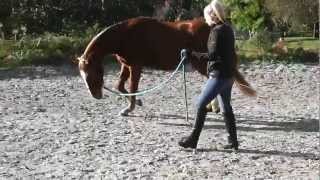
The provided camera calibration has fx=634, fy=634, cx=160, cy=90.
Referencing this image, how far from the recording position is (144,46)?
860 cm

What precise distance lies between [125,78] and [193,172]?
3.56m

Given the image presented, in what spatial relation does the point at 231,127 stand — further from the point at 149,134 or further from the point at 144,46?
the point at 144,46

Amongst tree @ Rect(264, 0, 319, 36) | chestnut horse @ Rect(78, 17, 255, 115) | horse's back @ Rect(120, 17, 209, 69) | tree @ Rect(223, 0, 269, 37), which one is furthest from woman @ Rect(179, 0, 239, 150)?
tree @ Rect(223, 0, 269, 37)

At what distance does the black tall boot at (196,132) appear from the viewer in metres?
6.58

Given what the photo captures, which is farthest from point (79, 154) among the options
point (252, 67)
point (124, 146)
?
point (252, 67)

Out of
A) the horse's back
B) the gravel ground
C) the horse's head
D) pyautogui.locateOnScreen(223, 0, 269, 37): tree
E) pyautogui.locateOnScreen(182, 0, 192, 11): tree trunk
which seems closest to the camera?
the gravel ground

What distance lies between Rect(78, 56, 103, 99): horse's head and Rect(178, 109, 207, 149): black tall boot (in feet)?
6.75

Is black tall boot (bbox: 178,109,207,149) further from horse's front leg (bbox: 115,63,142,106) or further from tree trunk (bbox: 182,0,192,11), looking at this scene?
tree trunk (bbox: 182,0,192,11)

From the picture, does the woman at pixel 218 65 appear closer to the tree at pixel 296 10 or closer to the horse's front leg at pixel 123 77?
the horse's front leg at pixel 123 77

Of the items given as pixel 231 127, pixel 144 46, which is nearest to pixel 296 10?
pixel 144 46

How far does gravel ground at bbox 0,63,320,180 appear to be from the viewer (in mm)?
6008

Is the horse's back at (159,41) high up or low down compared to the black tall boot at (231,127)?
up

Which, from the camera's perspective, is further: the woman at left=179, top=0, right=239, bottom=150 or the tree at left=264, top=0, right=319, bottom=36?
the tree at left=264, top=0, right=319, bottom=36

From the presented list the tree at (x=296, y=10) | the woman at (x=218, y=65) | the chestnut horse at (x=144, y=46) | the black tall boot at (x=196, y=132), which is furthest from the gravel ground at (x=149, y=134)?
the tree at (x=296, y=10)
